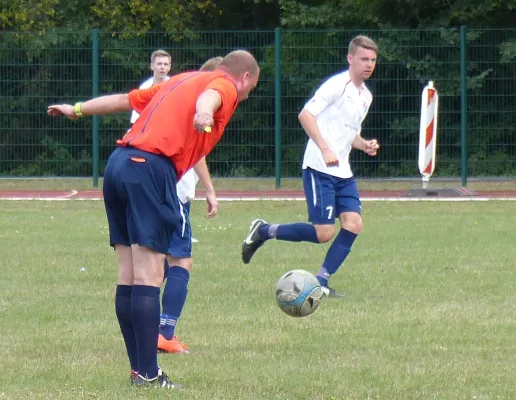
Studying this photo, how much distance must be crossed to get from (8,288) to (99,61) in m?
13.4

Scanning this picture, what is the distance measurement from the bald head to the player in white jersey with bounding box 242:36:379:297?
3.27 metres

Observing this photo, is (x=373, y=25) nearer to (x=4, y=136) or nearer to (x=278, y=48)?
(x=278, y=48)

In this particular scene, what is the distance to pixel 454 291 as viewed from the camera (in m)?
9.59

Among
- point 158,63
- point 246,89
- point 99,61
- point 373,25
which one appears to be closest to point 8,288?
point 158,63

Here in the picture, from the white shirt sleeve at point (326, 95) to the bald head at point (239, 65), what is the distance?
3356mm

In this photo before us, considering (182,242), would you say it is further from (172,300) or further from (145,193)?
(145,193)

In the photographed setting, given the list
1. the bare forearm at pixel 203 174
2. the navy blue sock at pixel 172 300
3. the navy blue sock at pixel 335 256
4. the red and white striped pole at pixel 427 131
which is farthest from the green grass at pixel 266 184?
the navy blue sock at pixel 172 300

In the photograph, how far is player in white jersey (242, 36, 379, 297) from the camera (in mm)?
9562

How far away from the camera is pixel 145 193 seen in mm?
5879

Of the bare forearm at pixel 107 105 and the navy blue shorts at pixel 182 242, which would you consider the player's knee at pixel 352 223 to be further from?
the bare forearm at pixel 107 105

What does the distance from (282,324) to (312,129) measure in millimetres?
1869

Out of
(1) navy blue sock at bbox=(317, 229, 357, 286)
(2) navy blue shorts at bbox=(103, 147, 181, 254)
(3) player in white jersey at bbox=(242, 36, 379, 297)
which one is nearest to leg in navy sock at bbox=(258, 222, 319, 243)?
(3) player in white jersey at bbox=(242, 36, 379, 297)

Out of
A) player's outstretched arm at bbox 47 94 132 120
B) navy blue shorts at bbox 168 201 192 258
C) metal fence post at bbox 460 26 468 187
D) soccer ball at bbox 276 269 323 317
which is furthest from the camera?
metal fence post at bbox 460 26 468 187

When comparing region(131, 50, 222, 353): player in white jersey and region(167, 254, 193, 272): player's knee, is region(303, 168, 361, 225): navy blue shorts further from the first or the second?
region(167, 254, 193, 272): player's knee
